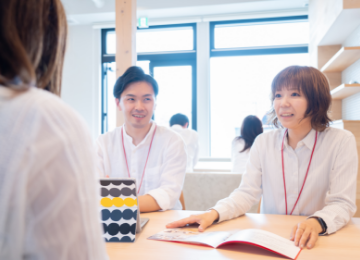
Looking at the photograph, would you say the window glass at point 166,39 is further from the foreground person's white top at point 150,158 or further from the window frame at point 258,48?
the foreground person's white top at point 150,158

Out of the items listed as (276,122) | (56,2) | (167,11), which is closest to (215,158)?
(167,11)

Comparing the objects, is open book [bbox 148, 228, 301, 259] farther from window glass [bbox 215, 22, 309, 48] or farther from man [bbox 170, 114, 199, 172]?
window glass [bbox 215, 22, 309, 48]

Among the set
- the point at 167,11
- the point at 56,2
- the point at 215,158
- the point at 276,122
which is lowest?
the point at 215,158

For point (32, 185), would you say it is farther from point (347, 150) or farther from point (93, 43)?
point (93, 43)

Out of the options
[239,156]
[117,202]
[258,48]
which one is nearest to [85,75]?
[258,48]

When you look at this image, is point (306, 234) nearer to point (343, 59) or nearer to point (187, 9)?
point (343, 59)

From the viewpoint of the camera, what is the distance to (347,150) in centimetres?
144

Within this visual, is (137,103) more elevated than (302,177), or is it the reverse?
(137,103)

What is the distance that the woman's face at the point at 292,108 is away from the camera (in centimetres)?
155

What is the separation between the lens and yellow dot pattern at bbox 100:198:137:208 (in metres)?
1.05

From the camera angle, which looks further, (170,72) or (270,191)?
(170,72)

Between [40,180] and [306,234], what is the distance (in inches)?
37.2

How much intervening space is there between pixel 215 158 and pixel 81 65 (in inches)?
134

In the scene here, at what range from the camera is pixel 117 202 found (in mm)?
1060
